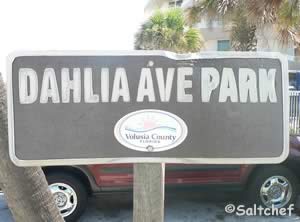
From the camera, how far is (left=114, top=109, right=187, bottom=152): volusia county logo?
1.44 meters

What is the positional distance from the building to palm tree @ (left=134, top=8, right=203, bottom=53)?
516 millimetres

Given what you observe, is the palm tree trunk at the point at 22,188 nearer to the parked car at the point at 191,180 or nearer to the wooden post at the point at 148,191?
the wooden post at the point at 148,191

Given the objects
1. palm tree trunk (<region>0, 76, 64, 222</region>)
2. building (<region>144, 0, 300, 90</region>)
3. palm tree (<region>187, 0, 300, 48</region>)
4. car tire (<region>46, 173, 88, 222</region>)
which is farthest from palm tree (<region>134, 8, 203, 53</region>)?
palm tree trunk (<region>0, 76, 64, 222</region>)

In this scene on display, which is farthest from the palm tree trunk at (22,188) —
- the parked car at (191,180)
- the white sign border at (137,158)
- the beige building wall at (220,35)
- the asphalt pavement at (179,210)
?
the beige building wall at (220,35)

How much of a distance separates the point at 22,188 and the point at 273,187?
3.88 m

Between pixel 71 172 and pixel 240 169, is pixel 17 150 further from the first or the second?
pixel 240 169

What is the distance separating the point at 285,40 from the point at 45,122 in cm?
980

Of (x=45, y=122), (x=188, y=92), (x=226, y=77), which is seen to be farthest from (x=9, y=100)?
(x=226, y=77)

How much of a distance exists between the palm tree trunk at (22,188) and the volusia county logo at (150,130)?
45cm

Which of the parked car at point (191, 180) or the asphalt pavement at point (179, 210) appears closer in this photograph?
the parked car at point (191, 180)

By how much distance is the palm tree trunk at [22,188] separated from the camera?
1.52 meters

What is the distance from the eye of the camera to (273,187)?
4.75 m

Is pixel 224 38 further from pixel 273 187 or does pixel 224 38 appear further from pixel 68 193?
pixel 68 193

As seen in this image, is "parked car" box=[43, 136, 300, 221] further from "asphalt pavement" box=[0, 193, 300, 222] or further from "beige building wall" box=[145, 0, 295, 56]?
"beige building wall" box=[145, 0, 295, 56]
